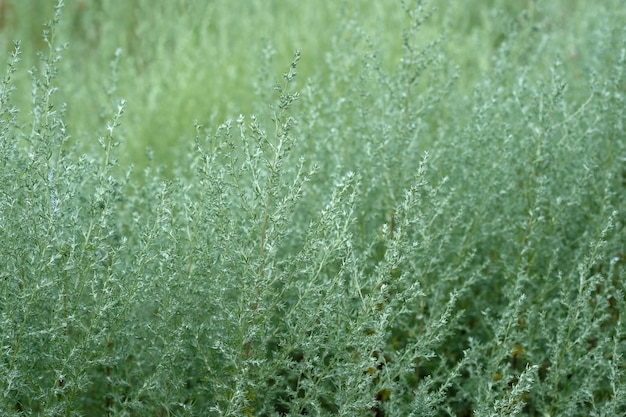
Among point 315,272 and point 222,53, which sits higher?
point 222,53

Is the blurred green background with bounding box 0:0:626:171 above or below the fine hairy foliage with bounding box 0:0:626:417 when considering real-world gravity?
above

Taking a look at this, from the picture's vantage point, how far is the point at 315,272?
2176 millimetres

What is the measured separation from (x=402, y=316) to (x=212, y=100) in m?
2.56

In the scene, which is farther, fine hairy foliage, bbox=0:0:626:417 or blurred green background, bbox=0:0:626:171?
blurred green background, bbox=0:0:626:171

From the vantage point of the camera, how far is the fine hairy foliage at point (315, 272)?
2037mm

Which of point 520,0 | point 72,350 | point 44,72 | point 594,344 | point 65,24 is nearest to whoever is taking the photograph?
point 72,350

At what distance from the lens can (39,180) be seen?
227 cm

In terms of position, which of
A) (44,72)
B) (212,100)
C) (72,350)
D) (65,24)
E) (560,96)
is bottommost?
(72,350)

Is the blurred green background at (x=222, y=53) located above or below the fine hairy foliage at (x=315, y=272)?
above

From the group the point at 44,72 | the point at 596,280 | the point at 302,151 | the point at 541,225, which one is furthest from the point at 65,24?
the point at 596,280

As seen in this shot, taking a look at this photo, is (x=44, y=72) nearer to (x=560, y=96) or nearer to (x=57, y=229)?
(x=57, y=229)

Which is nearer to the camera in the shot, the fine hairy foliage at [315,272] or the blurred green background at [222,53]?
the fine hairy foliage at [315,272]

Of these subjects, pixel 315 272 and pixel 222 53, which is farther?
pixel 222 53

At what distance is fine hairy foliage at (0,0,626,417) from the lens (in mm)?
2037
